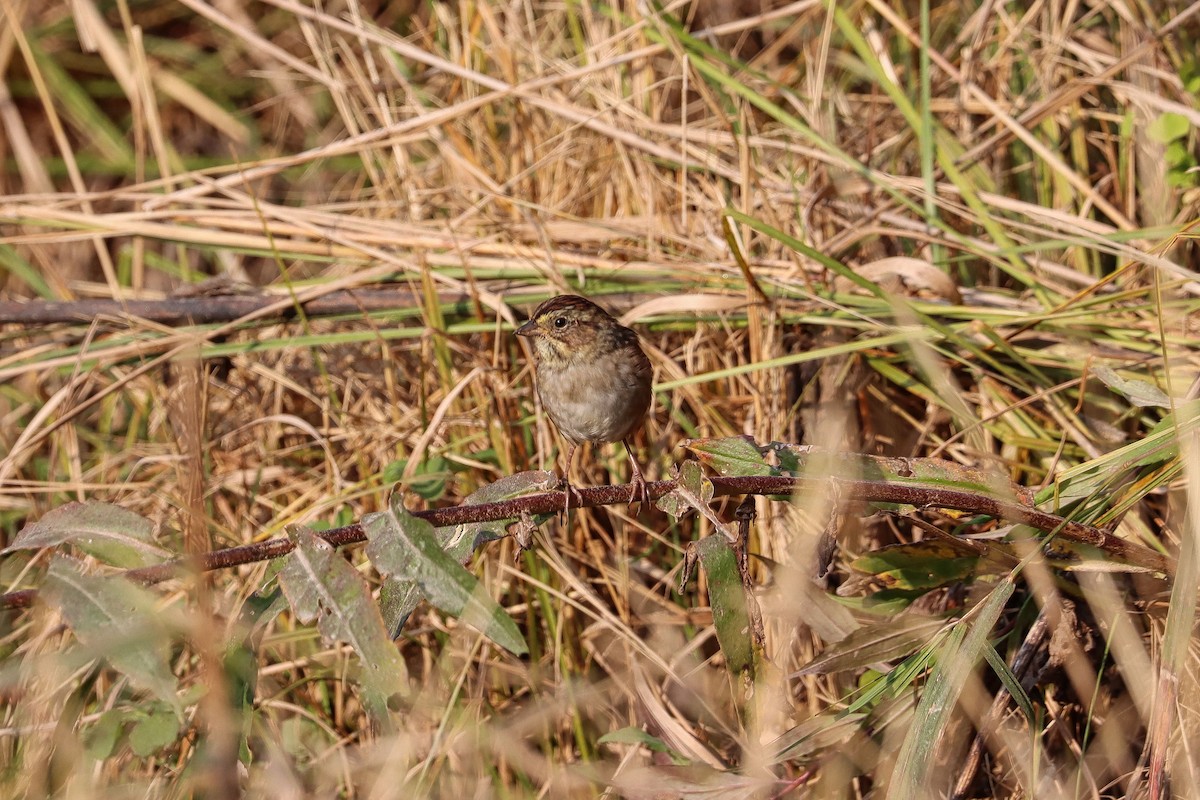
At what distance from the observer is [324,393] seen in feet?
12.6

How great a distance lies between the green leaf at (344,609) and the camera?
1.87 meters

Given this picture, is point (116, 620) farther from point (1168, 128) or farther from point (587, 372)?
point (1168, 128)

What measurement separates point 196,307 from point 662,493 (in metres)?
2.12

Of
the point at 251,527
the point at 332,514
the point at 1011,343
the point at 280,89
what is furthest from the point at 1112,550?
the point at 280,89

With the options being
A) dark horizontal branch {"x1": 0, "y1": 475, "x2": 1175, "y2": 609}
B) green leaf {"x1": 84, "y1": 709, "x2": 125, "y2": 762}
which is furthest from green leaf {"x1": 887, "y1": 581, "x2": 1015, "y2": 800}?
green leaf {"x1": 84, "y1": 709, "x2": 125, "y2": 762}

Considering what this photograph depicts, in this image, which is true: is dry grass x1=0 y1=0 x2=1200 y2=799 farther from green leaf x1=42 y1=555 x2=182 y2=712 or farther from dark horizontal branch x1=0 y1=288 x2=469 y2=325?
green leaf x1=42 y1=555 x2=182 y2=712

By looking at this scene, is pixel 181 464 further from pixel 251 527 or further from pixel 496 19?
pixel 496 19

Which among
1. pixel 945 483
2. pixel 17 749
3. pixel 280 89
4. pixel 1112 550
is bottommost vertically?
pixel 17 749

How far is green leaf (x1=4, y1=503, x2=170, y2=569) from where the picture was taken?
2061 millimetres

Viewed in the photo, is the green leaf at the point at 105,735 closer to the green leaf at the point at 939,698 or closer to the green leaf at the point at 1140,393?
the green leaf at the point at 939,698

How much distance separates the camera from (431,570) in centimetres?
193

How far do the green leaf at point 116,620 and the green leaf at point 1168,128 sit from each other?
9.56 ft

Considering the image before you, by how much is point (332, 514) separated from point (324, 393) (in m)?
0.51

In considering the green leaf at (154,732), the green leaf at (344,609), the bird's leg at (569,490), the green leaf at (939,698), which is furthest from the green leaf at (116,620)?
the green leaf at (939,698)
